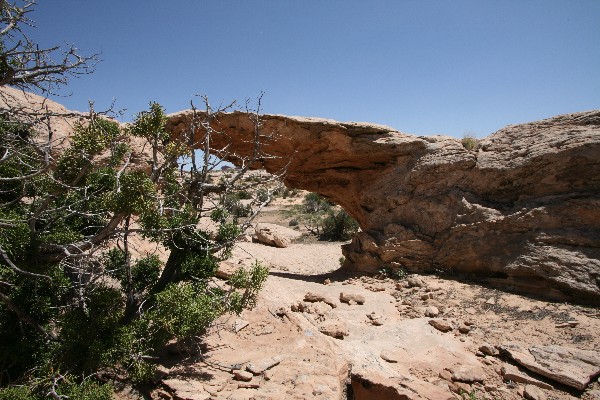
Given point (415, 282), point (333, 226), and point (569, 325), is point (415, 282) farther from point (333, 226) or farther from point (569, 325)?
point (333, 226)

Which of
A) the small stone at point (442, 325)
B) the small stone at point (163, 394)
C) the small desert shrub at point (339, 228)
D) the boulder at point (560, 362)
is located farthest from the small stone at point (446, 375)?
the small desert shrub at point (339, 228)

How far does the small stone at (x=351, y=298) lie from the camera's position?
27.2 feet

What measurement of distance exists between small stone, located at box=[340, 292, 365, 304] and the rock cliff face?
2179 mm

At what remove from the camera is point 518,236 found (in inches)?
332

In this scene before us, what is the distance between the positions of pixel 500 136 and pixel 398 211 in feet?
11.1

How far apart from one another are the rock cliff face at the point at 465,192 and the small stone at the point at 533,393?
332 cm

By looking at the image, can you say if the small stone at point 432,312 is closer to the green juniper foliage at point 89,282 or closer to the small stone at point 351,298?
the small stone at point 351,298

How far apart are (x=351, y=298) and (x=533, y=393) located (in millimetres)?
4070

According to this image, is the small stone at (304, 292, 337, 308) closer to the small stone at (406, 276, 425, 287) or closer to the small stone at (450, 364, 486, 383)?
the small stone at (406, 276, 425, 287)

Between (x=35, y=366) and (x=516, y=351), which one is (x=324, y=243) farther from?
(x=35, y=366)

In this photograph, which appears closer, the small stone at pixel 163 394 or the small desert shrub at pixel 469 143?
the small stone at pixel 163 394

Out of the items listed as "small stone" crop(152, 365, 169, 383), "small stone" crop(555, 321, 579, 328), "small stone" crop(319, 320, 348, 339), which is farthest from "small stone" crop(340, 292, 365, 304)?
"small stone" crop(152, 365, 169, 383)

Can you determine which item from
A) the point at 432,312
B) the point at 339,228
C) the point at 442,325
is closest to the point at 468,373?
the point at 442,325

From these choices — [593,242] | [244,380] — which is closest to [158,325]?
[244,380]
